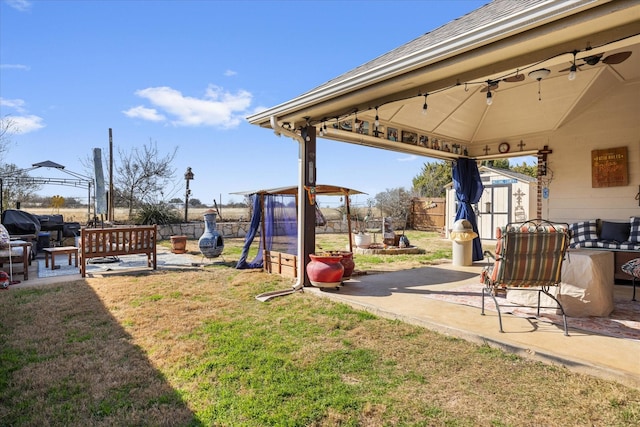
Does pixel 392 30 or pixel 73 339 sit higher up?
pixel 392 30

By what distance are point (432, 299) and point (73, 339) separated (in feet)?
12.6

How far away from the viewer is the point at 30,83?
10.6 metres

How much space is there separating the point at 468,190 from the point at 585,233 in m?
2.42

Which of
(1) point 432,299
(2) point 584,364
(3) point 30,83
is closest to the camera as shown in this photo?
(2) point 584,364

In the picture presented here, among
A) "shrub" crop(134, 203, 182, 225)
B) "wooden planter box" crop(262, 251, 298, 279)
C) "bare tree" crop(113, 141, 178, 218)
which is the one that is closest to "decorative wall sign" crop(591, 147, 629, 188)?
"wooden planter box" crop(262, 251, 298, 279)

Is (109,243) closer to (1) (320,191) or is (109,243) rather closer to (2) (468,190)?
(1) (320,191)

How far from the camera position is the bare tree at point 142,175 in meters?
14.8

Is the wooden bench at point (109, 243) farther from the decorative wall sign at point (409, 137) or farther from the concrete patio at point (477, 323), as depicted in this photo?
the decorative wall sign at point (409, 137)

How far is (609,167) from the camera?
603 centimetres

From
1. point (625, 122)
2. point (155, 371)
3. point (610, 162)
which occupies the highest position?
point (625, 122)

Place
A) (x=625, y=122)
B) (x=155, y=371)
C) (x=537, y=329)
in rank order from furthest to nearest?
1. (x=625, y=122)
2. (x=537, y=329)
3. (x=155, y=371)

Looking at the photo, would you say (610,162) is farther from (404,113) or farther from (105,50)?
(105,50)

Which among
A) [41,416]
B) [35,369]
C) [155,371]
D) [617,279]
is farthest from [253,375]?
[617,279]

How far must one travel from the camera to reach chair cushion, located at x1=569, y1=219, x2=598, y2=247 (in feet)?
19.4
